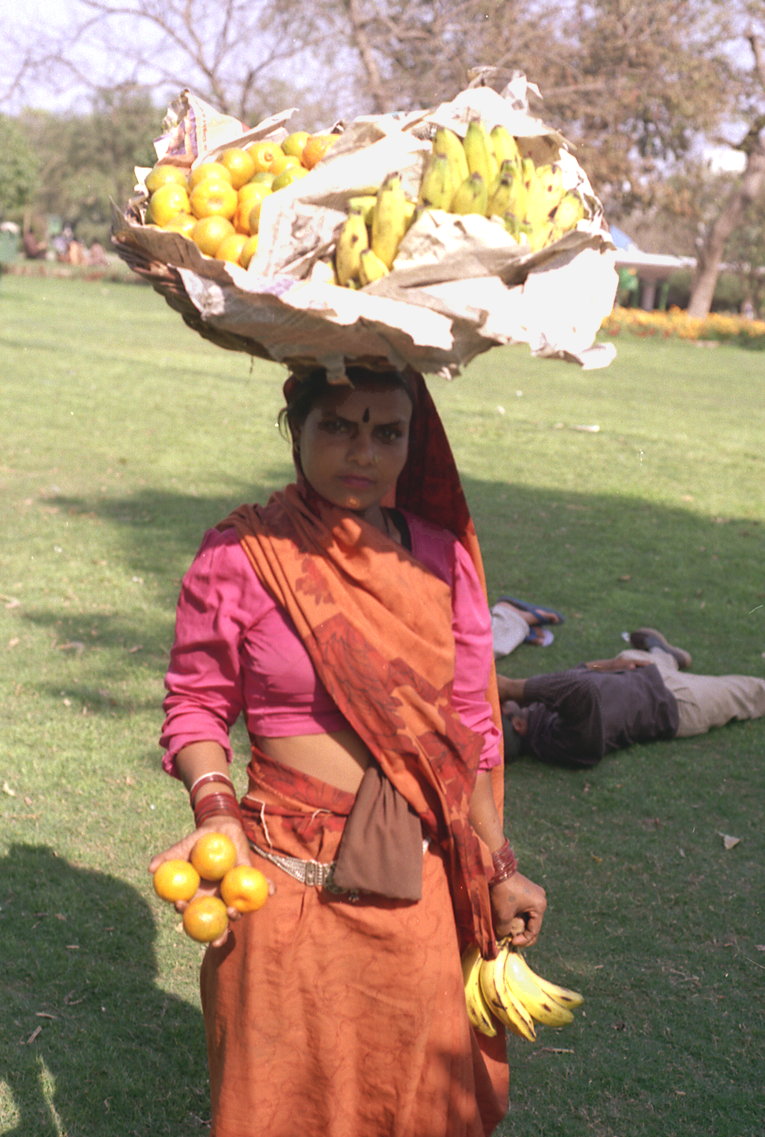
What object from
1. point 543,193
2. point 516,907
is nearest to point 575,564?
point 516,907

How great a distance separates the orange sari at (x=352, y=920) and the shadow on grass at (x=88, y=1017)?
0.95 meters

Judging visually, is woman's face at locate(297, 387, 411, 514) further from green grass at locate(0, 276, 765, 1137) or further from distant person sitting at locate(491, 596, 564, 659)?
distant person sitting at locate(491, 596, 564, 659)

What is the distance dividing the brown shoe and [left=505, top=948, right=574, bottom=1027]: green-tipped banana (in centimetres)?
393

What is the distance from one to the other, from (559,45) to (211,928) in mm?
26746

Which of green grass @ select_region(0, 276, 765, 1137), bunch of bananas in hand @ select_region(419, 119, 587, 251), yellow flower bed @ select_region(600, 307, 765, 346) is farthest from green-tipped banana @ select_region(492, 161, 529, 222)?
yellow flower bed @ select_region(600, 307, 765, 346)

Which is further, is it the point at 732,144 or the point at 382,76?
the point at 732,144

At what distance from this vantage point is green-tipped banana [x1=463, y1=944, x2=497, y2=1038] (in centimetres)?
266

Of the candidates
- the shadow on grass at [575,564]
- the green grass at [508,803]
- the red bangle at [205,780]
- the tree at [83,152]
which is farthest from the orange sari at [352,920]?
the tree at [83,152]

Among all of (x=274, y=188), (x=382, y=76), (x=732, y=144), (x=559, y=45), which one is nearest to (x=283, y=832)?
(x=274, y=188)

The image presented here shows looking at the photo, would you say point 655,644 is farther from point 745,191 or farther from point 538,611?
point 745,191

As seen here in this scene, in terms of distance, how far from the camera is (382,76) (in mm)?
24375

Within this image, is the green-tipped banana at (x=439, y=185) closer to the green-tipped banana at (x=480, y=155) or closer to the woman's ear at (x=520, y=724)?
the green-tipped banana at (x=480, y=155)

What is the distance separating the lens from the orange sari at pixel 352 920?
2336mm

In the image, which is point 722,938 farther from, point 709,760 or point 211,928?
point 211,928
